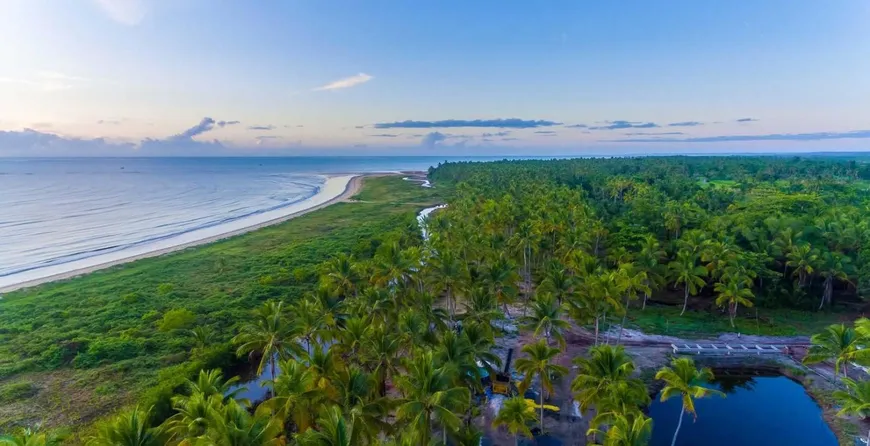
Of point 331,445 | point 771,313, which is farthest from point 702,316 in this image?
point 331,445

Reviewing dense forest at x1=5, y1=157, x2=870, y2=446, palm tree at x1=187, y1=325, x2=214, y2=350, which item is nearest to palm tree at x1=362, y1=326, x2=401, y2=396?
dense forest at x1=5, y1=157, x2=870, y2=446

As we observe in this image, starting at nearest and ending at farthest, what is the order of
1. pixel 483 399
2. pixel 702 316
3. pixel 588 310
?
pixel 483 399
pixel 588 310
pixel 702 316

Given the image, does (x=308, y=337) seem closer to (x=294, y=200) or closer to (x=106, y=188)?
(x=294, y=200)

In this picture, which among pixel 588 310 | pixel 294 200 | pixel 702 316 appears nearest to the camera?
pixel 588 310

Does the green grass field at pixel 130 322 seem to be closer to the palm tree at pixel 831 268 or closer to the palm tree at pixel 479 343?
the palm tree at pixel 479 343

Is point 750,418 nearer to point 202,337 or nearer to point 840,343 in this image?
point 840,343

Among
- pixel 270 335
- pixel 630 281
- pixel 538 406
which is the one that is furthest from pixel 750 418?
pixel 270 335

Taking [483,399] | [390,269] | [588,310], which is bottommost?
[483,399]

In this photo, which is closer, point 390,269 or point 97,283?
point 390,269
